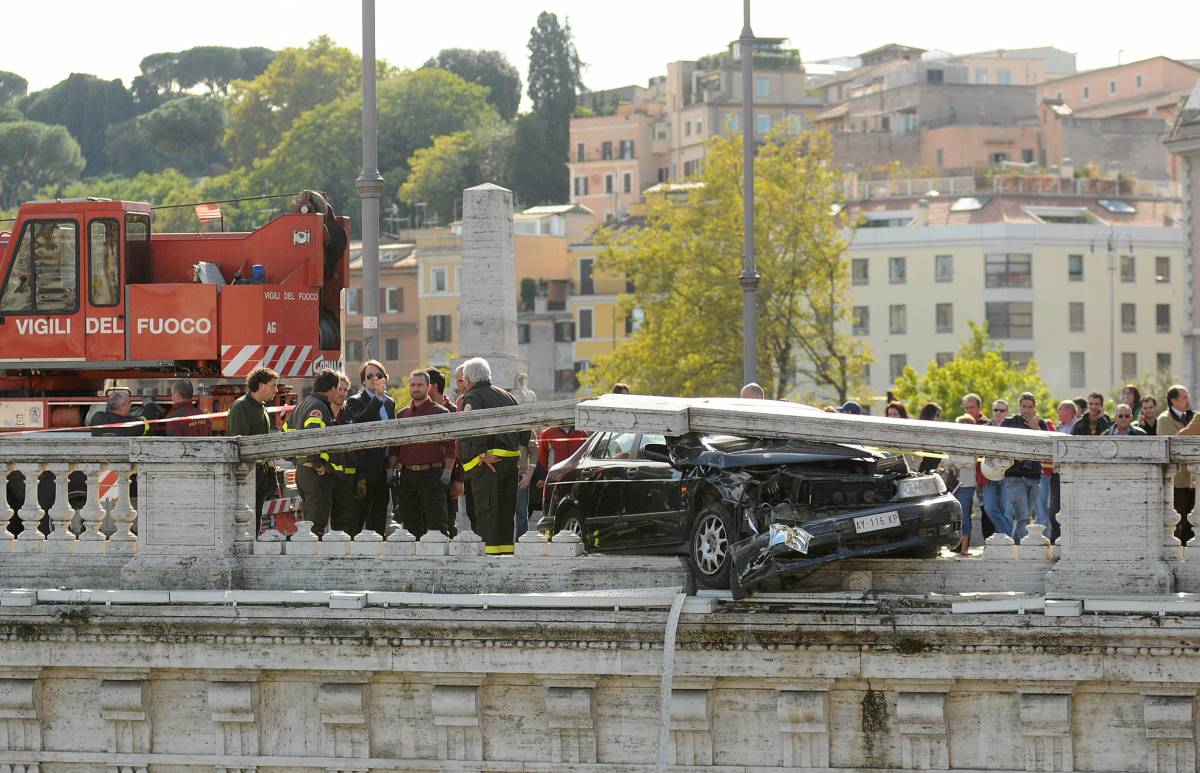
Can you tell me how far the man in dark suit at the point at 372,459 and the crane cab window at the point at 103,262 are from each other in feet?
16.7

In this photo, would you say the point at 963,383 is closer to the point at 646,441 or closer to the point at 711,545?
the point at 646,441

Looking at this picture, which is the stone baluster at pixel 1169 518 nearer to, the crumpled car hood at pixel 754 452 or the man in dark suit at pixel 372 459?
the crumpled car hood at pixel 754 452

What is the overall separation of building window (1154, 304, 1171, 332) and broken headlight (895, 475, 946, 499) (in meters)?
92.1

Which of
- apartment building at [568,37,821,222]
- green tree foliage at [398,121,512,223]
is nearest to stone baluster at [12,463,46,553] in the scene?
green tree foliage at [398,121,512,223]

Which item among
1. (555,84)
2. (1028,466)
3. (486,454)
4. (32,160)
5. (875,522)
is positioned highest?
(555,84)

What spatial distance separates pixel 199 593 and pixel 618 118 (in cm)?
13204

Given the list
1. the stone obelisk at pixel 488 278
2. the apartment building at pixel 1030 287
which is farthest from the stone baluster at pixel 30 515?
the apartment building at pixel 1030 287

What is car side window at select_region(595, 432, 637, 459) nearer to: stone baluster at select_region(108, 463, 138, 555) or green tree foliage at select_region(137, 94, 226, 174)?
stone baluster at select_region(108, 463, 138, 555)

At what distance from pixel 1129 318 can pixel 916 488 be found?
9175 centimetres

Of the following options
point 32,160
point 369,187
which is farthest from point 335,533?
point 32,160

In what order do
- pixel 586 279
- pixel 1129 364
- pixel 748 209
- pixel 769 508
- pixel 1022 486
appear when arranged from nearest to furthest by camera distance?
pixel 769 508, pixel 1022 486, pixel 748 209, pixel 1129 364, pixel 586 279

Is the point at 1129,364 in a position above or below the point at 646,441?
above

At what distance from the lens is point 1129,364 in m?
101

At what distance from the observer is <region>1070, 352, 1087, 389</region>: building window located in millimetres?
100062
